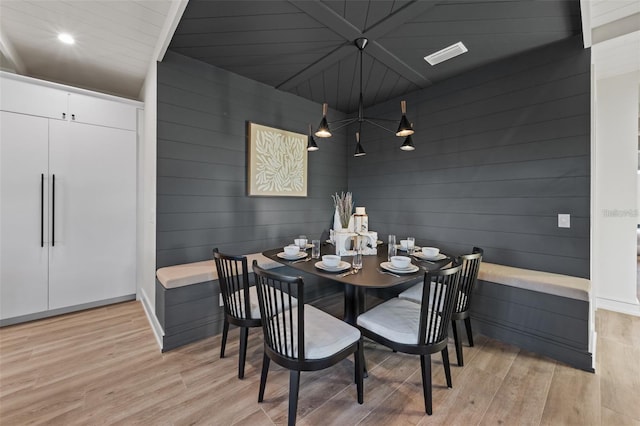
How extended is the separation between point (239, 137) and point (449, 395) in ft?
10.3

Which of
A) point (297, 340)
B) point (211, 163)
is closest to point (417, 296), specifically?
point (297, 340)

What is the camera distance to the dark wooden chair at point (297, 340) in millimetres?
1438

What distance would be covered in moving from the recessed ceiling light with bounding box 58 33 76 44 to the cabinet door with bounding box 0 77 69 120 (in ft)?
1.97

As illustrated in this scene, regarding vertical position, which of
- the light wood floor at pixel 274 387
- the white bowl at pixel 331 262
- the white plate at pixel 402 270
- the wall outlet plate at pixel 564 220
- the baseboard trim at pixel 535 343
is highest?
the wall outlet plate at pixel 564 220

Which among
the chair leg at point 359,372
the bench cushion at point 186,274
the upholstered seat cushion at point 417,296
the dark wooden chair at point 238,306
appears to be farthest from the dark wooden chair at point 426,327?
the bench cushion at point 186,274

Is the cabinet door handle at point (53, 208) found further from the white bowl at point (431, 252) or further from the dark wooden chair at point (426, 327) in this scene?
the white bowl at point (431, 252)

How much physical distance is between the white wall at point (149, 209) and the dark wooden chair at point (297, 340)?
4.72 ft

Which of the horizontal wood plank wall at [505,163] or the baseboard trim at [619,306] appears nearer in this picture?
the horizontal wood plank wall at [505,163]

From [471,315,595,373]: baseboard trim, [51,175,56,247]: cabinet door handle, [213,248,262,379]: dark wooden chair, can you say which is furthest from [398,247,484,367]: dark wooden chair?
[51,175,56,247]: cabinet door handle

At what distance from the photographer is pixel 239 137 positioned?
3.09 metres

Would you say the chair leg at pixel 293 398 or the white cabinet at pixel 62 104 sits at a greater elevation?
the white cabinet at pixel 62 104

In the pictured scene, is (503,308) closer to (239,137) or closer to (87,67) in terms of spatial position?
(239,137)

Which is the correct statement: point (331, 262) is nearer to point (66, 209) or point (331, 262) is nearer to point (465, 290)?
point (465, 290)

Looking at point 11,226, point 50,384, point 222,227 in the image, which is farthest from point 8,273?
point 222,227
